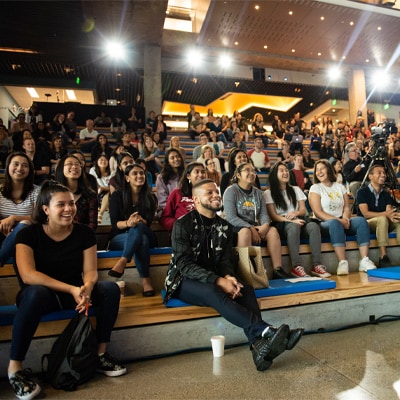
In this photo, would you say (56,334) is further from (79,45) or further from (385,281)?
(79,45)

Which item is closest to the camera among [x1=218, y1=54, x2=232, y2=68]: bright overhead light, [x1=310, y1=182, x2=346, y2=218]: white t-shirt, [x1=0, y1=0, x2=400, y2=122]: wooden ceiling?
[x1=310, y1=182, x2=346, y2=218]: white t-shirt

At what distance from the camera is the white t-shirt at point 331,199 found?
126 inches

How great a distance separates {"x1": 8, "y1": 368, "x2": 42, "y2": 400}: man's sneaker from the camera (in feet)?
4.66

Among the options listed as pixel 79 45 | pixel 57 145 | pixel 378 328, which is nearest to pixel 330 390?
pixel 378 328

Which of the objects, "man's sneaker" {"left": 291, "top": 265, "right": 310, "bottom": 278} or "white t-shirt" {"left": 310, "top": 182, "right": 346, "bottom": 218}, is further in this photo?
"white t-shirt" {"left": 310, "top": 182, "right": 346, "bottom": 218}

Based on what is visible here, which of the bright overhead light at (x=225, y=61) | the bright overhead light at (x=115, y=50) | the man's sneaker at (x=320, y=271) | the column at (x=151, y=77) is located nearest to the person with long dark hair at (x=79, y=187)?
the man's sneaker at (x=320, y=271)

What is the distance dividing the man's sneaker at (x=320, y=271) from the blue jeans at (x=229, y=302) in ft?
3.29

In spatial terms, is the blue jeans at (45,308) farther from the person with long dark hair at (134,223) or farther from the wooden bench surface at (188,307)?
the person with long dark hair at (134,223)

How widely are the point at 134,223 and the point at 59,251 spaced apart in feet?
2.52

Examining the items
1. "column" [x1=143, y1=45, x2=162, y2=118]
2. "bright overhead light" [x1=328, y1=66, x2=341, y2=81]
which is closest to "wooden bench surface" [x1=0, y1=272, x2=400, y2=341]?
"column" [x1=143, y1=45, x2=162, y2=118]

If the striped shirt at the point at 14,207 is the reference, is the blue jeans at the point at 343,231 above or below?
below

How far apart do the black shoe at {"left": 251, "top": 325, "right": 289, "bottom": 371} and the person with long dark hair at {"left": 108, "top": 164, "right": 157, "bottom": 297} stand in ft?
2.97

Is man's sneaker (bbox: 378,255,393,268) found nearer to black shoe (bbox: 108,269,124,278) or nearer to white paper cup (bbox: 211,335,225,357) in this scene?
white paper cup (bbox: 211,335,225,357)

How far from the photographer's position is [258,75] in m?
13.4
